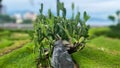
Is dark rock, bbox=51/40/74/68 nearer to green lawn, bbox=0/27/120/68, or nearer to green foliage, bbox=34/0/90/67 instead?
green foliage, bbox=34/0/90/67

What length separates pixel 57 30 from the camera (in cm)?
2608

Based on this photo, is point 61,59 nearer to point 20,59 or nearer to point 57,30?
point 57,30

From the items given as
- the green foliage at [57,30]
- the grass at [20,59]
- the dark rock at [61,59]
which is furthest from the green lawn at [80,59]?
the dark rock at [61,59]

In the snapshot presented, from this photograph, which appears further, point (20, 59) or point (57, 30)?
point (20, 59)

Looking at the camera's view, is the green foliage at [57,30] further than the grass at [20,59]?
No

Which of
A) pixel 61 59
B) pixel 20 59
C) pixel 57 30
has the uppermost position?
pixel 57 30

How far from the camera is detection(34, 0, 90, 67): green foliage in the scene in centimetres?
2522

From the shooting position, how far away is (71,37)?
86.4 ft

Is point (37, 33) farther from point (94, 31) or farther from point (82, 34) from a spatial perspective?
point (94, 31)

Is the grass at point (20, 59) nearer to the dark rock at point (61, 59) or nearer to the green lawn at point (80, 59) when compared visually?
the green lawn at point (80, 59)

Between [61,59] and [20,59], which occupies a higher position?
[61,59]

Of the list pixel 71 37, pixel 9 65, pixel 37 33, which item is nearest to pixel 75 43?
pixel 71 37

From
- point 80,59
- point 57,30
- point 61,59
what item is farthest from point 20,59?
point 61,59

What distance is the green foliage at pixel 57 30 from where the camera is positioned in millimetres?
25222
